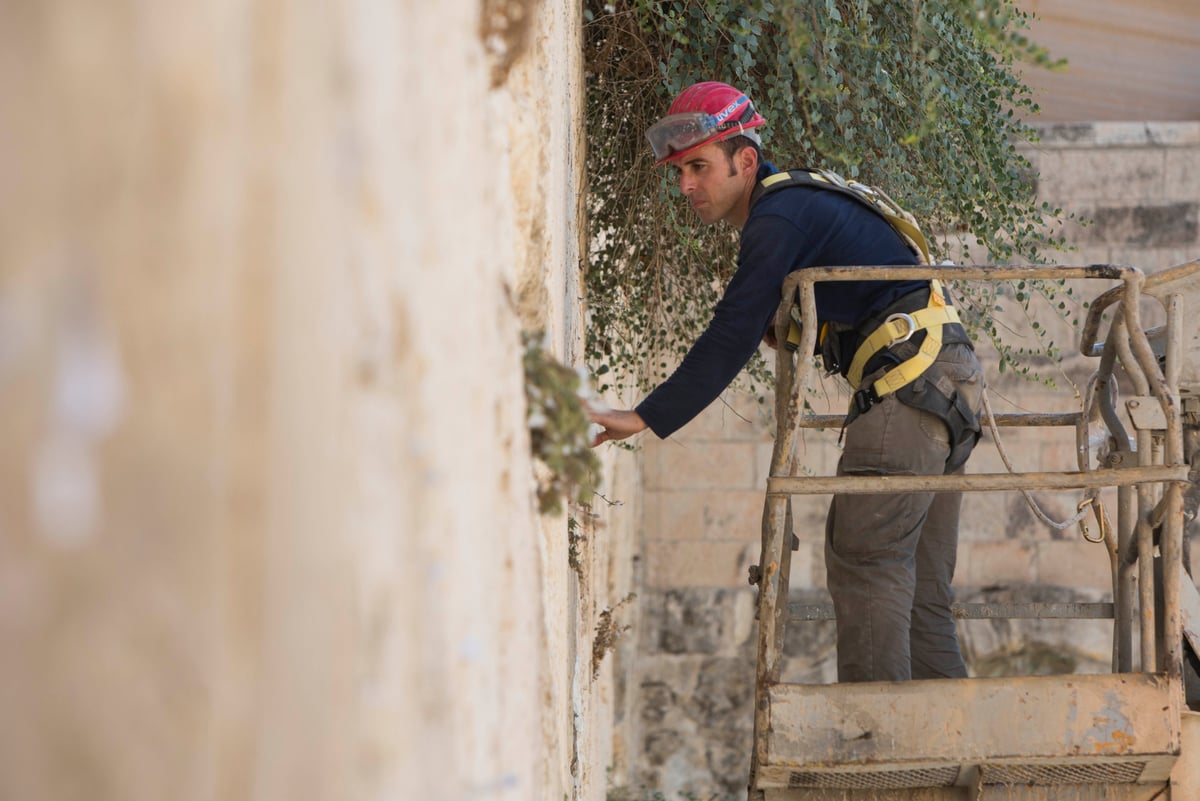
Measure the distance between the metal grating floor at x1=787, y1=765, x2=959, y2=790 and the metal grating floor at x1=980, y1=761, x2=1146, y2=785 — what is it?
0.09 m

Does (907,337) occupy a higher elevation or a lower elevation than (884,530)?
higher

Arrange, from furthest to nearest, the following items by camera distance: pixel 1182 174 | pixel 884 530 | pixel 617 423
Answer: pixel 1182 174
pixel 884 530
pixel 617 423

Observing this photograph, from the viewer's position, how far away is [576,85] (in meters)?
A: 3.16

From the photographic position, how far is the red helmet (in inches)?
120

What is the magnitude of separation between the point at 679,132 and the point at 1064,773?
1.72m

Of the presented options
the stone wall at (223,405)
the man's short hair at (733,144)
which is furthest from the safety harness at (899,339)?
the stone wall at (223,405)

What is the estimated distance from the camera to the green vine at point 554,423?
1.48 m

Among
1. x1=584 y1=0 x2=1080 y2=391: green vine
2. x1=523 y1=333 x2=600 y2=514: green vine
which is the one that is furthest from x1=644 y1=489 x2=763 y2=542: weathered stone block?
x1=523 y1=333 x2=600 y2=514: green vine

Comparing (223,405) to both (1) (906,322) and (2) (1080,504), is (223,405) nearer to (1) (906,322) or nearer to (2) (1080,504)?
(1) (906,322)

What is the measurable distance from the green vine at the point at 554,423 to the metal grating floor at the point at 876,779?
1419mm

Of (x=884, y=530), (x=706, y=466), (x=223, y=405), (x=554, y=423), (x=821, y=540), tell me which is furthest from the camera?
(x=706, y=466)

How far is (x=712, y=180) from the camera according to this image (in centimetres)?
313

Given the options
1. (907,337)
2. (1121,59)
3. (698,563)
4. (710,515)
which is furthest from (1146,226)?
(907,337)

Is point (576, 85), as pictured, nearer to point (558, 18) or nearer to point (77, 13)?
point (558, 18)
